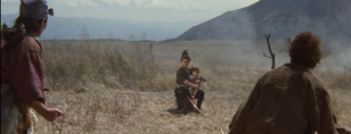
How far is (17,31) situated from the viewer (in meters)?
2.73

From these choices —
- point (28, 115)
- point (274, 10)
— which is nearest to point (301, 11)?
point (274, 10)

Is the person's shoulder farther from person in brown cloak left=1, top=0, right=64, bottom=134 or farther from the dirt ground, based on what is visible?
the dirt ground

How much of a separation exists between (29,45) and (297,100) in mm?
1856

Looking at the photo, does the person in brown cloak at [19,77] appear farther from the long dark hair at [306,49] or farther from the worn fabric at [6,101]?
the long dark hair at [306,49]

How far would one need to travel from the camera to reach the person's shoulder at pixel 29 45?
8.92 ft

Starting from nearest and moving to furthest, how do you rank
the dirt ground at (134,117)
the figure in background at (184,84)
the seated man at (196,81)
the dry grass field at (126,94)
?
the dirt ground at (134,117) < the dry grass field at (126,94) < the figure in background at (184,84) < the seated man at (196,81)

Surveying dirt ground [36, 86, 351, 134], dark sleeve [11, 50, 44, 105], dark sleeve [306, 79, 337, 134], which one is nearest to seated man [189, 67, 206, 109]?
dirt ground [36, 86, 351, 134]

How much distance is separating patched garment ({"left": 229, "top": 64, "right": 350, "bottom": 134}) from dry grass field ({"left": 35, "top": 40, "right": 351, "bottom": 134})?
448 mm

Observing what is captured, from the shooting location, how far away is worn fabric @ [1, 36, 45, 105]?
267 cm

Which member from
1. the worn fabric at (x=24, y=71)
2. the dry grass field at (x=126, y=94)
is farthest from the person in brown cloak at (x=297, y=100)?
the worn fabric at (x=24, y=71)

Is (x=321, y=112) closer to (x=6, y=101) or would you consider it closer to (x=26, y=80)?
(x=26, y=80)

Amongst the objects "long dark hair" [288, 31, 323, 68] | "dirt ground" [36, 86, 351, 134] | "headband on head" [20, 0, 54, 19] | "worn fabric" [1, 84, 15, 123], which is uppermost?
"headband on head" [20, 0, 54, 19]

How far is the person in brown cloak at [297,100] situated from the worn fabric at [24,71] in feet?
5.14

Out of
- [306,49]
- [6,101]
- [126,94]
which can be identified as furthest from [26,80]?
[126,94]
